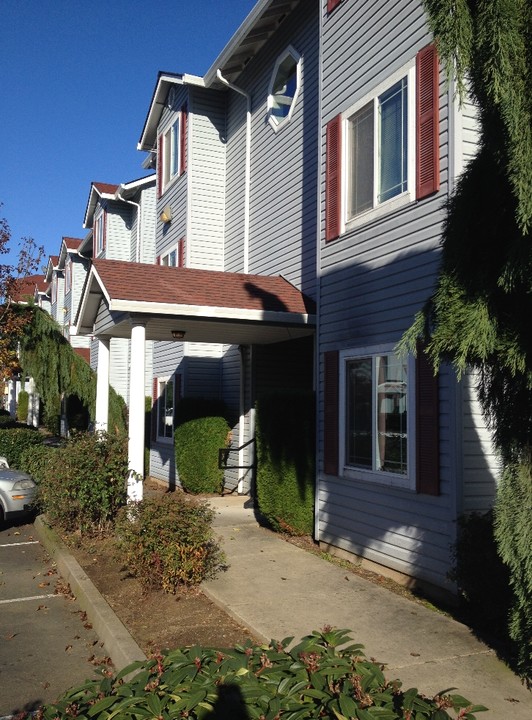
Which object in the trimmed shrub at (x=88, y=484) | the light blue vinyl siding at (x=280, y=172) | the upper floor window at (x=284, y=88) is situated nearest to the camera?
the trimmed shrub at (x=88, y=484)

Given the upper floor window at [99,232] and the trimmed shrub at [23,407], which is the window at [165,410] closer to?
the upper floor window at [99,232]

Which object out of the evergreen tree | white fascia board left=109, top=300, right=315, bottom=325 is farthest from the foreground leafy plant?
white fascia board left=109, top=300, right=315, bottom=325

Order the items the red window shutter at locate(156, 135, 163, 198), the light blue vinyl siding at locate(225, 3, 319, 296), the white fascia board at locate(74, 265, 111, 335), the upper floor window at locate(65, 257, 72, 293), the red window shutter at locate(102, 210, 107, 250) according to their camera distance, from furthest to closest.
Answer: the upper floor window at locate(65, 257, 72, 293) → the red window shutter at locate(102, 210, 107, 250) → the red window shutter at locate(156, 135, 163, 198) → the light blue vinyl siding at locate(225, 3, 319, 296) → the white fascia board at locate(74, 265, 111, 335)

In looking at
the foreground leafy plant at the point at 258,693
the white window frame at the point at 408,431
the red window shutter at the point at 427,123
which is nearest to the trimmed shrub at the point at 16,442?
the white window frame at the point at 408,431

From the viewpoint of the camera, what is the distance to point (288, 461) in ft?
32.0

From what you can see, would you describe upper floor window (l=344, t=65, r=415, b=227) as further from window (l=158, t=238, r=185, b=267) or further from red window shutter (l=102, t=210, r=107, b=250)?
red window shutter (l=102, t=210, r=107, b=250)

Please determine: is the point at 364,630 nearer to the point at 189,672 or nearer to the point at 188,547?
the point at 188,547

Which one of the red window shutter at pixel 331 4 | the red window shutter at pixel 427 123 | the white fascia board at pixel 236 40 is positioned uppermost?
the white fascia board at pixel 236 40

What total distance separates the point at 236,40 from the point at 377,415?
27.6 ft

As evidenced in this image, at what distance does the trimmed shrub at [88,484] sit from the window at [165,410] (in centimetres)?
611

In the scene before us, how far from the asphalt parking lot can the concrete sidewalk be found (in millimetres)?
1368

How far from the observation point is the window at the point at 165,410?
53.9 feet

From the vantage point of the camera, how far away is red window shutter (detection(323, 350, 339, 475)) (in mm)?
9041

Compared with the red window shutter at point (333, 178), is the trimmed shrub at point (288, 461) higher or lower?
lower
